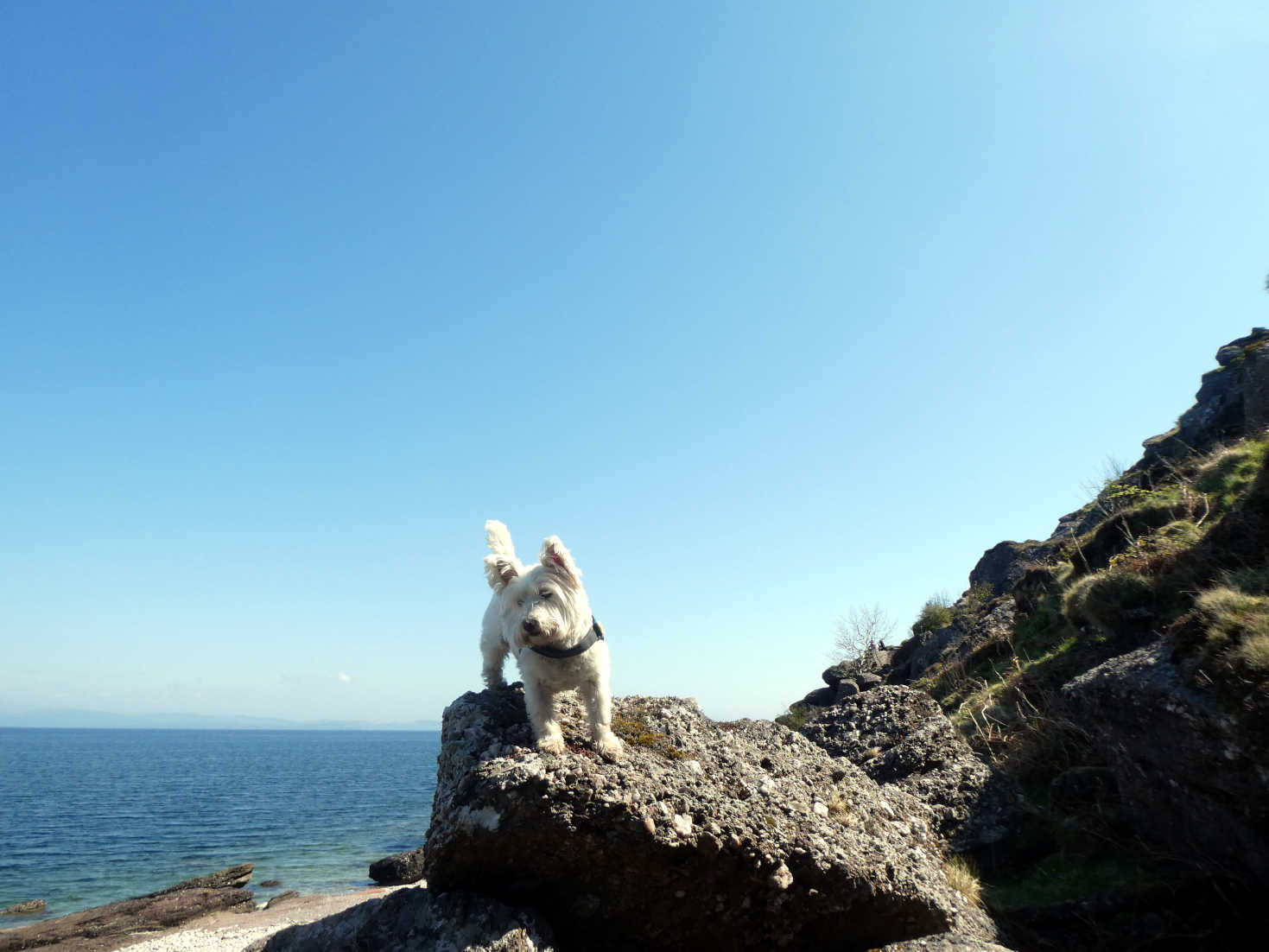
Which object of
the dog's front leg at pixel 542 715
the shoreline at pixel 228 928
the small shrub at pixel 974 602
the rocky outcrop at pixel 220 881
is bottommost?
the rocky outcrop at pixel 220 881

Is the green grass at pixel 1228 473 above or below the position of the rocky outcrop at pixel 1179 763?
above

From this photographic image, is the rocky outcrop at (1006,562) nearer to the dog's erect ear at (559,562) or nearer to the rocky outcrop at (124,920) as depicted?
the dog's erect ear at (559,562)

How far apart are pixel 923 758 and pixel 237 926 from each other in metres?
21.2

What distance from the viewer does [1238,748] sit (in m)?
5.63

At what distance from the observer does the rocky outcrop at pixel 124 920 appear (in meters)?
18.9

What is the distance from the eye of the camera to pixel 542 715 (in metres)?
5.65

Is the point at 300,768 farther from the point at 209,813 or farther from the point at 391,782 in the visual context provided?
the point at 209,813

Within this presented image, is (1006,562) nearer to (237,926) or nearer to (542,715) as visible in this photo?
(542,715)

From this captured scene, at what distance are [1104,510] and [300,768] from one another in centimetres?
11588

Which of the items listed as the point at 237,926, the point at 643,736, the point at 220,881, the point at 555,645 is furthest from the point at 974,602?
the point at 220,881

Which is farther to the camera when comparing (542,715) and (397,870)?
(397,870)

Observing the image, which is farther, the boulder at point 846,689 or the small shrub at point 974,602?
the small shrub at point 974,602


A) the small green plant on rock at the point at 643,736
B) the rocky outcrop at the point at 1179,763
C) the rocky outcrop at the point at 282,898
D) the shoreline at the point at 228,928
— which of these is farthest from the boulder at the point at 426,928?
the rocky outcrop at the point at 282,898

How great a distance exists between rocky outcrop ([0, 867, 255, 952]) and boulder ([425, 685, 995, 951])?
20.5 m
